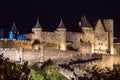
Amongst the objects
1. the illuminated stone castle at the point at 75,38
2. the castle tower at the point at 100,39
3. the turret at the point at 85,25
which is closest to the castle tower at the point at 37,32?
the illuminated stone castle at the point at 75,38

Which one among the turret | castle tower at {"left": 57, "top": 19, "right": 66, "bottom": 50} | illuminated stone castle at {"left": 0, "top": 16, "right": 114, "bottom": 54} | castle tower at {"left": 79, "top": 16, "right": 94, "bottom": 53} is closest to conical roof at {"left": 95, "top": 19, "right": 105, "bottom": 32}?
illuminated stone castle at {"left": 0, "top": 16, "right": 114, "bottom": 54}

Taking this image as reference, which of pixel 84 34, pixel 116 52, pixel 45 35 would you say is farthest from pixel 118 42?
pixel 45 35

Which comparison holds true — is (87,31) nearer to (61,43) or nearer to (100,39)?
(100,39)

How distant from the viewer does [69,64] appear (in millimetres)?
66188

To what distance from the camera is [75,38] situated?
75.7 metres

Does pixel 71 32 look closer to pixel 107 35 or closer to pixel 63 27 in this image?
pixel 63 27

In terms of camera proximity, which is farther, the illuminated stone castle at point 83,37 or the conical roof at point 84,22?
the conical roof at point 84,22

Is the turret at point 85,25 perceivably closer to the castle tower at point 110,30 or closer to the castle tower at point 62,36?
the castle tower at point 110,30

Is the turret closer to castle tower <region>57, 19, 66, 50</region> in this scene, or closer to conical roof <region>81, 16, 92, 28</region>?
conical roof <region>81, 16, 92, 28</region>

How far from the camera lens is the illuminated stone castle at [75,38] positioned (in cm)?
7056

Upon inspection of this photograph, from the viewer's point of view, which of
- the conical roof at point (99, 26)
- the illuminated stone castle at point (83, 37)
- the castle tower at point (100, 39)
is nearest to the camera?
the illuminated stone castle at point (83, 37)

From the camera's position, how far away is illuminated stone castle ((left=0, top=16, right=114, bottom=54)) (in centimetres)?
7056

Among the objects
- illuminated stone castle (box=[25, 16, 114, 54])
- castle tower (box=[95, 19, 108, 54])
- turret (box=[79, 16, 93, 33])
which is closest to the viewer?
illuminated stone castle (box=[25, 16, 114, 54])

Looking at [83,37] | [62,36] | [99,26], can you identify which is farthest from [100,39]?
[62,36]
